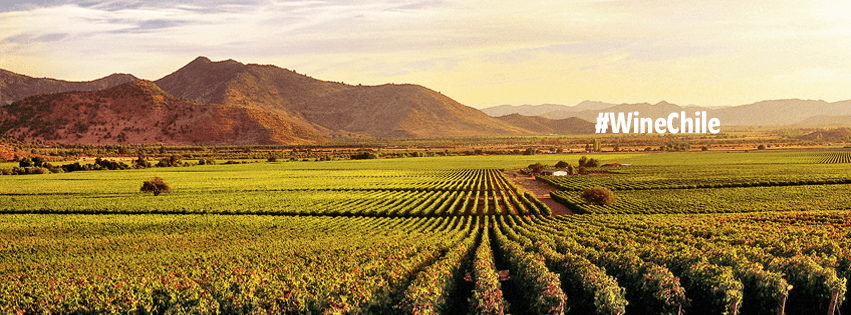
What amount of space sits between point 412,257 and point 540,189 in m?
59.9

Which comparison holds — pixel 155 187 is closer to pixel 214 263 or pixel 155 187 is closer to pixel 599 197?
pixel 214 263

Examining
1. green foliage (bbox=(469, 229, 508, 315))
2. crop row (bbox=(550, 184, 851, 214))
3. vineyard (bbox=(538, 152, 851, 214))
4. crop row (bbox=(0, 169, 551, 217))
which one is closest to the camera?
green foliage (bbox=(469, 229, 508, 315))

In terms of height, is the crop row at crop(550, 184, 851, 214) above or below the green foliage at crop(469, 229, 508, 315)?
below

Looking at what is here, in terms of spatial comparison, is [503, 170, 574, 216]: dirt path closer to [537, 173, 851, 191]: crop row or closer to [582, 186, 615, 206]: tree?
[537, 173, 851, 191]: crop row

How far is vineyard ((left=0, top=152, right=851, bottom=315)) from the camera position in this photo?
14766 millimetres

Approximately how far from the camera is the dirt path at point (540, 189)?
5631 cm

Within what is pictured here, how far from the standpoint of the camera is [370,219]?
46.3 m

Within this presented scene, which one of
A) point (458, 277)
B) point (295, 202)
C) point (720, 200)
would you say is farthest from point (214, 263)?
point (720, 200)

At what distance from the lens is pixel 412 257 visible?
21.2 meters

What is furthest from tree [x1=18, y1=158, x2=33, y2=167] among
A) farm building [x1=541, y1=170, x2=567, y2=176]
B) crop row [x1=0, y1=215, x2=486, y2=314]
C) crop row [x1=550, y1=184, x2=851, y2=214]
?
farm building [x1=541, y1=170, x2=567, y2=176]

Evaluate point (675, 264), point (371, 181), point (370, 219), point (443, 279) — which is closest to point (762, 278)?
point (675, 264)

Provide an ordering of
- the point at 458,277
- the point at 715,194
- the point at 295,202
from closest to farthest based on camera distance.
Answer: the point at 458,277
the point at 295,202
the point at 715,194

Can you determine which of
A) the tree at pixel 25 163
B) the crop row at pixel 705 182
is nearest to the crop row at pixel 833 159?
the crop row at pixel 705 182

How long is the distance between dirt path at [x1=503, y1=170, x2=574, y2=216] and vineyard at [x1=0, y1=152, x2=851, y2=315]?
83.7 inches
